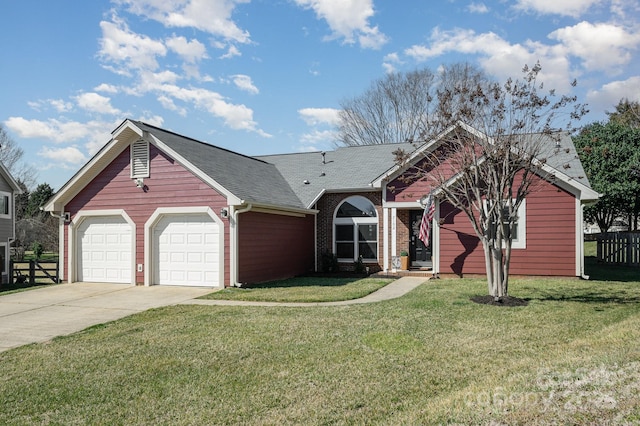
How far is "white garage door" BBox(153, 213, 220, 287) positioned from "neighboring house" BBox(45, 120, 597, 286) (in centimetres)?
3

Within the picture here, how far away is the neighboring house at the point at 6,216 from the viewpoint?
23.1 m

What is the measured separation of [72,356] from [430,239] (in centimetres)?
1328

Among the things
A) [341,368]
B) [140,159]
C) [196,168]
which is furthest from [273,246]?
[341,368]

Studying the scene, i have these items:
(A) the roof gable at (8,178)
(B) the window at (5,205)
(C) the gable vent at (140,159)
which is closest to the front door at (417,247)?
(C) the gable vent at (140,159)

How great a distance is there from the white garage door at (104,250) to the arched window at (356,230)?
7740mm

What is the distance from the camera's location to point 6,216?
2367 centimetres

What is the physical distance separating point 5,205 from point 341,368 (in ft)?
76.2

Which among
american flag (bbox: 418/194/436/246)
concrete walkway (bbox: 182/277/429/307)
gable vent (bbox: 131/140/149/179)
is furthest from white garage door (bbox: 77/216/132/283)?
american flag (bbox: 418/194/436/246)

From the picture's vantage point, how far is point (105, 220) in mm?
16844

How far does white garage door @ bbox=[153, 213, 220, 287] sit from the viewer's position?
15.2 metres

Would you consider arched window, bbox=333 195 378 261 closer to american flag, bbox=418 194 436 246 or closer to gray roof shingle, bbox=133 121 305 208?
gray roof shingle, bbox=133 121 305 208

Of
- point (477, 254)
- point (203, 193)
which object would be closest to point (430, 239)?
point (477, 254)

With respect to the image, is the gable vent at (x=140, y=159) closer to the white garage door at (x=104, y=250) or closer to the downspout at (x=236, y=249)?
the white garage door at (x=104, y=250)

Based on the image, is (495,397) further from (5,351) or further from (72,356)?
(5,351)
